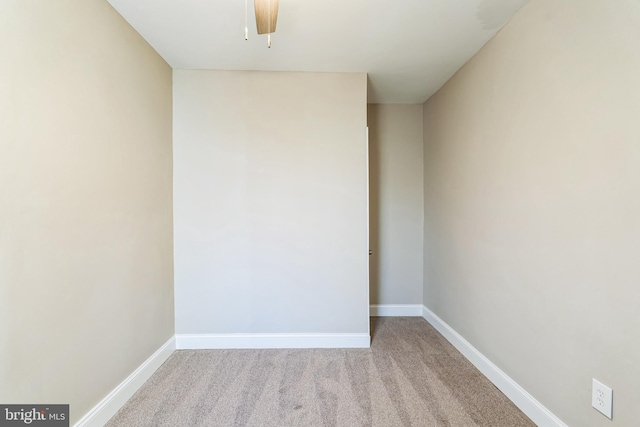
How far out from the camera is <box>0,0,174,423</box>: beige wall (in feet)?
3.84

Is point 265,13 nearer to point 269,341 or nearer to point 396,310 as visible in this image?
point 269,341

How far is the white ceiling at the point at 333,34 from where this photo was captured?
172cm

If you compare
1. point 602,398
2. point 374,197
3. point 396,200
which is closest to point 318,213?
point 374,197

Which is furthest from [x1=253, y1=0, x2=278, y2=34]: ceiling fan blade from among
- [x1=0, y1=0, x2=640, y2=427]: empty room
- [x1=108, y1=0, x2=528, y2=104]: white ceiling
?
[x1=108, y1=0, x2=528, y2=104]: white ceiling

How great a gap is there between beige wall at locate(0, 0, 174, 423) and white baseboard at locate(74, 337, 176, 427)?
51 mm

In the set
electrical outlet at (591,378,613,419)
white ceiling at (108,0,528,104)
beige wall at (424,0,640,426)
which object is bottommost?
electrical outlet at (591,378,613,419)

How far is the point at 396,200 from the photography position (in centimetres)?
332

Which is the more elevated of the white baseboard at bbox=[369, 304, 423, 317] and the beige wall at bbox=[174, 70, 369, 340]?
the beige wall at bbox=[174, 70, 369, 340]

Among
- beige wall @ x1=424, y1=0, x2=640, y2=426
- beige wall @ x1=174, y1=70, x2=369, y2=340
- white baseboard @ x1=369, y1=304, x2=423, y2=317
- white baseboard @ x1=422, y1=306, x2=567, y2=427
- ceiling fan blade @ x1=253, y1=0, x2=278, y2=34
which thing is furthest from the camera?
white baseboard @ x1=369, y1=304, x2=423, y2=317

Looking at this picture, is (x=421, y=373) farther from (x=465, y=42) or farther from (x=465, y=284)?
(x=465, y=42)

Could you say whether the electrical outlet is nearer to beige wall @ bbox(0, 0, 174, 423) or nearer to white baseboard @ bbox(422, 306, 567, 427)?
white baseboard @ bbox(422, 306, 567, 427)

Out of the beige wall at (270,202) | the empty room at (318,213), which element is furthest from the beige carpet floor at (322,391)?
the beige wall at (270,202)

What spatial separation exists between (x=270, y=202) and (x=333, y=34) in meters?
1.41

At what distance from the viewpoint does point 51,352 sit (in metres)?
1.33
